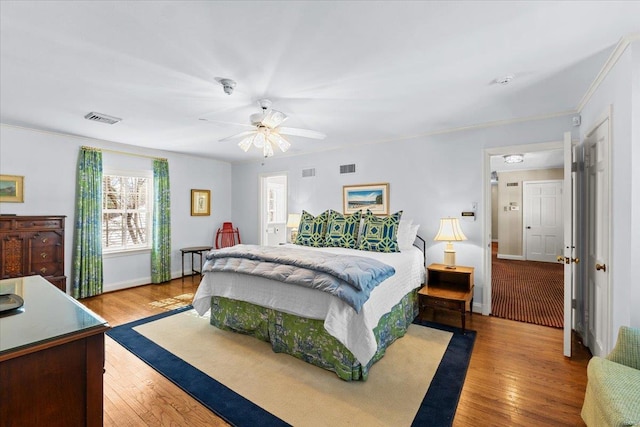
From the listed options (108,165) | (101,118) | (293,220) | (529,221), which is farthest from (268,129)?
(529,221)

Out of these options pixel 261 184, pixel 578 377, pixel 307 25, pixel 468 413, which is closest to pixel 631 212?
pixel 578 377

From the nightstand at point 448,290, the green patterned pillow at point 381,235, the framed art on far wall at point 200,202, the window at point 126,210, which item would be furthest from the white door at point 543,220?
the window at point 126,210

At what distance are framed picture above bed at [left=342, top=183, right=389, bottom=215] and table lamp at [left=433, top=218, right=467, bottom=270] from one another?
3.41ft

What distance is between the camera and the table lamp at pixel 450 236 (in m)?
3.63

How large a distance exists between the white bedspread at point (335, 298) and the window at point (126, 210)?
2773 millimetres

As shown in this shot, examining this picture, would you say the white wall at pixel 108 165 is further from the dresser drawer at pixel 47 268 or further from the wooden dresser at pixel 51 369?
the wooden dresser at pixel 51 369

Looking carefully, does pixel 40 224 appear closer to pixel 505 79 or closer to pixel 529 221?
pixel 505 79

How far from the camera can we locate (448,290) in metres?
3.48

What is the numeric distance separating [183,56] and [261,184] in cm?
414

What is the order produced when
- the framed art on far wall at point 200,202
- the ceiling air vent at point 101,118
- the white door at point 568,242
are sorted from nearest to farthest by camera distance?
the white door at point 568,242 → the ceiling air vent at point 101,118 → the framed art on far wall at point 200,202

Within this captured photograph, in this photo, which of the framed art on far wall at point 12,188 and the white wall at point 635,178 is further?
the framed art on far wall at point 12,188

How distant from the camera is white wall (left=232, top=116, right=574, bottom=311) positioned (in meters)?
3.74

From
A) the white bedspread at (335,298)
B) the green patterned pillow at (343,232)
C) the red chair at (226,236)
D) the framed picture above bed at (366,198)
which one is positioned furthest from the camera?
the red chair at (226,236)

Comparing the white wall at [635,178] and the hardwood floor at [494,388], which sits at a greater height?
the white wall at [635,178]
